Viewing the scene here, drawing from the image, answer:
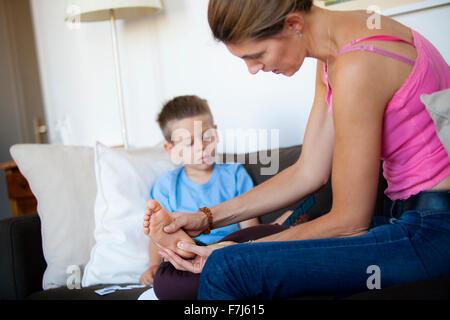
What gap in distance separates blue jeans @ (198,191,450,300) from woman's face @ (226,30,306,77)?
40 centimetres

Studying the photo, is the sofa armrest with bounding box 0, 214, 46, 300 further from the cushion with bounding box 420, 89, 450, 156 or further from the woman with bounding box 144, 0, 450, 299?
the cushion with bounding box 420, 89, 450, 156

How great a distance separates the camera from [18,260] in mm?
1453

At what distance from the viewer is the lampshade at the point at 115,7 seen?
6.52ft

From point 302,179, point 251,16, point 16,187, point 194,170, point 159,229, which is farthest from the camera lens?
point 16,187

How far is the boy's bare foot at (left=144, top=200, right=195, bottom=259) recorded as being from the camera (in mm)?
1058

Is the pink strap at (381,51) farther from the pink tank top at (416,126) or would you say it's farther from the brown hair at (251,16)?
the brown hair at (251,16)

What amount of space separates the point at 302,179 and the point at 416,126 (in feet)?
1.15

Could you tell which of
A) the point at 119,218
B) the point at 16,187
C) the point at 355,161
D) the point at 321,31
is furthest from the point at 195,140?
the point at 16,187

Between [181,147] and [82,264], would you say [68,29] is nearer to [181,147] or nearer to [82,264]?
[181,147]

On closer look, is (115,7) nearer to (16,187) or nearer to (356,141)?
(16,187)

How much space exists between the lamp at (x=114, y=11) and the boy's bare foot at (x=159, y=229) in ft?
4.00

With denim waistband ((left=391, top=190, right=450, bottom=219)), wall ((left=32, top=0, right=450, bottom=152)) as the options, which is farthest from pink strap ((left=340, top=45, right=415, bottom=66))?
wall ((left=32, top=0, right=450, bottom=152))
